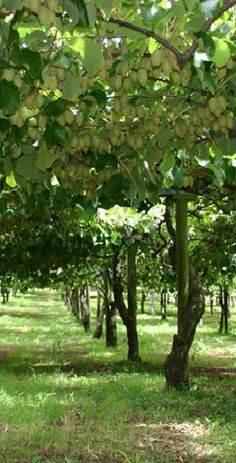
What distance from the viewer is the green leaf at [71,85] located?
7.74 feet

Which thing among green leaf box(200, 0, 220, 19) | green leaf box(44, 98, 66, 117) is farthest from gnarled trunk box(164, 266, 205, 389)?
green leaf box(200, 0, 220, 19)

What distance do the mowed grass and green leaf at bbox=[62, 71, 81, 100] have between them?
4.26m

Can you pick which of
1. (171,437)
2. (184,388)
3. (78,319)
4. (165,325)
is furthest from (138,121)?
(78,319)

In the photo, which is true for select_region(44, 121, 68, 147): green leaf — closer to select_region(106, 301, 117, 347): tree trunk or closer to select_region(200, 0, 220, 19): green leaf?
select_region(200, 0, 220, 19): green leaf

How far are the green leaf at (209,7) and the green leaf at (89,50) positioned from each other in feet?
1.37

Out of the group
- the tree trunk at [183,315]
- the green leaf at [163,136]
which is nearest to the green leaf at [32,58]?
the green leaf at [163,136]

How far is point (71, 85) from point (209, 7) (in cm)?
66

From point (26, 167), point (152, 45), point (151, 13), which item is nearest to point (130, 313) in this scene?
point (26, 167)

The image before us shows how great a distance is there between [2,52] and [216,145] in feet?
5.67

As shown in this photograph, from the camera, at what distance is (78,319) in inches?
1226

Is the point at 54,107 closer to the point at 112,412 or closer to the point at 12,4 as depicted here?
the point at 12,4

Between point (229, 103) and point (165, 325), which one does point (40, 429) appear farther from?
point (165, 325)

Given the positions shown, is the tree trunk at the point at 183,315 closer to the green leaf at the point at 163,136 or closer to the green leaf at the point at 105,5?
the green leaf at the point at 163,136

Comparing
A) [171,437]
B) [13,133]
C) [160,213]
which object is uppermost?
[160,213]
